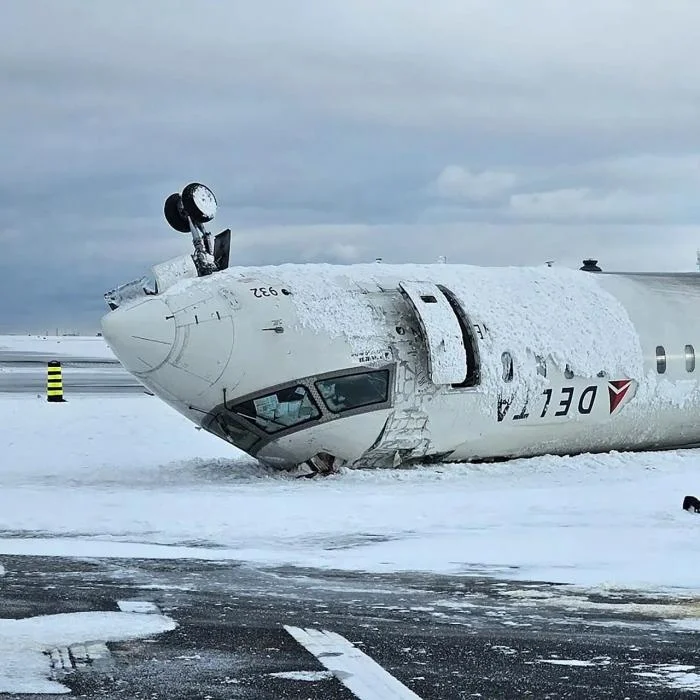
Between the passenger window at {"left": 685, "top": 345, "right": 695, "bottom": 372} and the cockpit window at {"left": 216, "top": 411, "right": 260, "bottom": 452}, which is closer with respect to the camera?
the cockpit window at {"left": 216, "top": 411, "right": 260, "bottom": 452}

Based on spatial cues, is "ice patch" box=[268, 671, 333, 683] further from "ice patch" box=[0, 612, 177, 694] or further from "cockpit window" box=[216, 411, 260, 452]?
"cockpit window" box=[216, 411, 260, 452]

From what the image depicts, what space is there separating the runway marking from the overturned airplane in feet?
29.1

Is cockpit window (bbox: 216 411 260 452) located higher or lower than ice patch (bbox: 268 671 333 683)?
higher

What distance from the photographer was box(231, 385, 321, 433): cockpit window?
640 inches

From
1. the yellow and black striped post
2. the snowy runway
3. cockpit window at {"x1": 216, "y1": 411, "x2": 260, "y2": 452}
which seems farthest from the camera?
the yellow and black striped post

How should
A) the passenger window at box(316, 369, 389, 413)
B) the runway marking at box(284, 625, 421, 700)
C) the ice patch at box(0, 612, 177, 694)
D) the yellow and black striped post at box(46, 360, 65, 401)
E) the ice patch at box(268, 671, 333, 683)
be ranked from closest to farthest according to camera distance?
1. the runway marking at box(284, 625, 421, 700)
2. the ice patch at box(0, 612, 177, 694)
3. the ice patch at box(268, 671, 333, 683)
4. the passenger window at box(316, 369, 389, 413)
5. the yellow and black striped post at box(46, 360, 65, 401)

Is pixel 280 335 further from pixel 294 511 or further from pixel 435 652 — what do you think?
pixel 435 652

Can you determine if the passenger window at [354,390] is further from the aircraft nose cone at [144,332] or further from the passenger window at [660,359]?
the passenger window at [660,359]

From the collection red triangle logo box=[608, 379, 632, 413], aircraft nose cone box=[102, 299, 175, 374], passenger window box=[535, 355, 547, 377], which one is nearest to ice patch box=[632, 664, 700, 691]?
aircraft nose cone box=[102, 299, 175, 374]

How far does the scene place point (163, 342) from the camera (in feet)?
51.4

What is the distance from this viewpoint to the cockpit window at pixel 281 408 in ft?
53.3

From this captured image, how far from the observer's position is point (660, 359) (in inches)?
782

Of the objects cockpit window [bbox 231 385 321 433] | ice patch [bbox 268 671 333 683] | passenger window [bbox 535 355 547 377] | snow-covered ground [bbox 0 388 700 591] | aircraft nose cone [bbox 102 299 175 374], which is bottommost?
snow-covered ground [bbox 0 388 700 591]

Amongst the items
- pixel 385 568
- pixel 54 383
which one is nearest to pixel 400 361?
pixel 385 568
